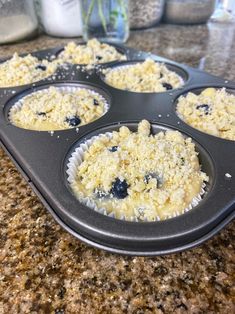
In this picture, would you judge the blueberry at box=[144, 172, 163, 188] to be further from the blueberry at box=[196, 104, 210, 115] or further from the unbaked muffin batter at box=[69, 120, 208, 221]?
the blueberry at box=[196, 104, 210, 115]

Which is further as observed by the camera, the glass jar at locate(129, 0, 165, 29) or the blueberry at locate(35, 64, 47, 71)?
the glass jar at locate(129, 0, 165, 29)

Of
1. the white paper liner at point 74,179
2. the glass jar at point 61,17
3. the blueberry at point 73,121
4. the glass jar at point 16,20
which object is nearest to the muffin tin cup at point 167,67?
the blueberry at point 73,121

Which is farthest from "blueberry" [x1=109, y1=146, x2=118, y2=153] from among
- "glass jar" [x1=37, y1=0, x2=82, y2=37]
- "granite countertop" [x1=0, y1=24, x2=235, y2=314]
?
"glass jar" [x1=37, y1=0, x2=82, y2=37]

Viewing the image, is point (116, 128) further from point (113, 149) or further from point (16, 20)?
point (16, 20)

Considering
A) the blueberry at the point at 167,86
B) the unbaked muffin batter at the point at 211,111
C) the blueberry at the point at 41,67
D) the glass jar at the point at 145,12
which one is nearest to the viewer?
the unbaked muffin batter at the point at 211,111

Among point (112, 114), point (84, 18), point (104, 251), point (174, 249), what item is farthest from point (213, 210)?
point (84, 18)

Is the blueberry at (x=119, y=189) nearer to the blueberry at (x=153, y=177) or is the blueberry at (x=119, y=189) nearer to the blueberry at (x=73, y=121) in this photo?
the blueberry at (x=153, y=177)
